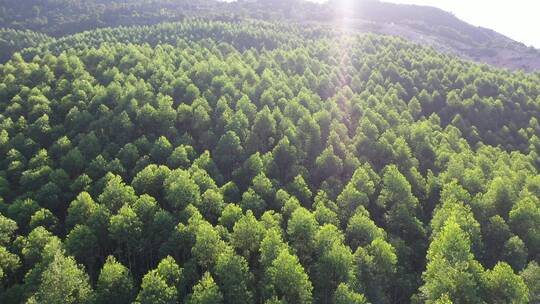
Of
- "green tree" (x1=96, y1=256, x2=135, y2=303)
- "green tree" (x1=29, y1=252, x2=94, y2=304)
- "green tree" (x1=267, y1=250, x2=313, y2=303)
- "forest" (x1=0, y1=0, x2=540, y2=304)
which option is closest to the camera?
"green tree" (x1=29, y1=252, x2=94, y2=304)

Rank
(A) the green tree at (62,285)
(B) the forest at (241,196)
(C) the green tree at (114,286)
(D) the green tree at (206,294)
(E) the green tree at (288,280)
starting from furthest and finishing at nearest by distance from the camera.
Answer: (B) the forest at (241,196), (E) the green tree at (288,280), (C) the green tree at (114,286), (D) the green tree at (206,294), (A) the green tree at (62,285)

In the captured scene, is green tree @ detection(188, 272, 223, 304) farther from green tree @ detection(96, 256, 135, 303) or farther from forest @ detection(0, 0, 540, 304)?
green tree @ detection(96, 256, 135, 303)

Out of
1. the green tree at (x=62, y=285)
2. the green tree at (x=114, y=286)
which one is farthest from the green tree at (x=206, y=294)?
the green tree at (x=62, y=285)

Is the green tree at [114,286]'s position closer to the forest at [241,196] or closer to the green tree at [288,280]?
the forest at [241,196]

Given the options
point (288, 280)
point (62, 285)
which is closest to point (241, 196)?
point (288, 280)

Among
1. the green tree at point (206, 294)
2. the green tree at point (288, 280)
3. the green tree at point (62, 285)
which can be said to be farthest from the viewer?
the green tree at point (288, 280)

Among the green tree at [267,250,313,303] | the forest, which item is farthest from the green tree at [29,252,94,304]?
the green tree at [267,250,313,303]

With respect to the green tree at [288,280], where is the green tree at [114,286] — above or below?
below

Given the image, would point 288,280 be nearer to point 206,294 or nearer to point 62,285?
point 206,294

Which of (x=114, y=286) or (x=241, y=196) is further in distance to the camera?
(x=241, y=196)
